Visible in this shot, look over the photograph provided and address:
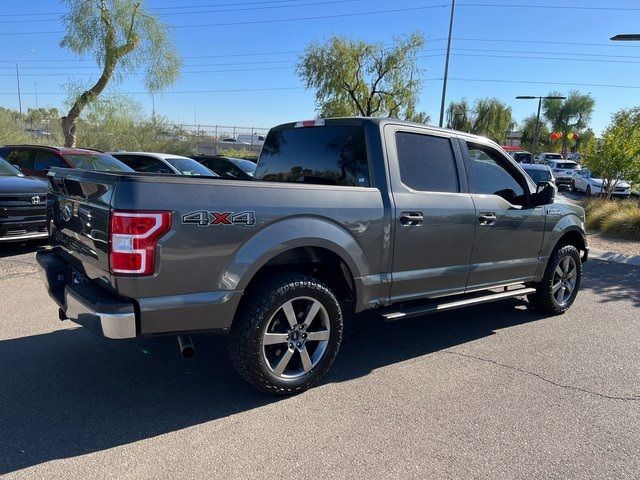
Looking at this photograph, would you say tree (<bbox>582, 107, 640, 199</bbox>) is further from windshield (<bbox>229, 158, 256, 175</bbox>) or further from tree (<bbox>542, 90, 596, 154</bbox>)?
tree (<bbox>542, 90, 596, 154</bbox>)

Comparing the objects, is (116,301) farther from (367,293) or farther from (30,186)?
(30,186)

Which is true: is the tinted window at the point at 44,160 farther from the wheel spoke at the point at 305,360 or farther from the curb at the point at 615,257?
the curb at the point at 615,257

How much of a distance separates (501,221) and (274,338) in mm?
2563

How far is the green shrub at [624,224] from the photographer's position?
40.6 ft

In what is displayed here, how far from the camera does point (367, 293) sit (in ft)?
12.9

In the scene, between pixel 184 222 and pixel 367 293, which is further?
pixel 367 293

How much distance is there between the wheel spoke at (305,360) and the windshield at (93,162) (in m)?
6.99

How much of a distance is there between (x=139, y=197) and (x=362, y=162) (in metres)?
1.83

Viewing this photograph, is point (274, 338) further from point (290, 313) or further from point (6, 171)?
point (6, 171)

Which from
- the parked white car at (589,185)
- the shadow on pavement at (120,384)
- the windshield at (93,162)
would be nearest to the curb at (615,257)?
the shadow on pavement at (120,384)

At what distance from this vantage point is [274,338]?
3.48 m

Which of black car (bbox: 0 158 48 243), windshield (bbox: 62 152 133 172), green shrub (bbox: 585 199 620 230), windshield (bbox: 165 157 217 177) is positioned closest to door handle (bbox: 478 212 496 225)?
black car (bbox: 0 158 48 243)

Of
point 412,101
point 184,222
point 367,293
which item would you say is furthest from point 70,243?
point 412,101

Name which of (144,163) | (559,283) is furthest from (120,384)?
(144,163)
